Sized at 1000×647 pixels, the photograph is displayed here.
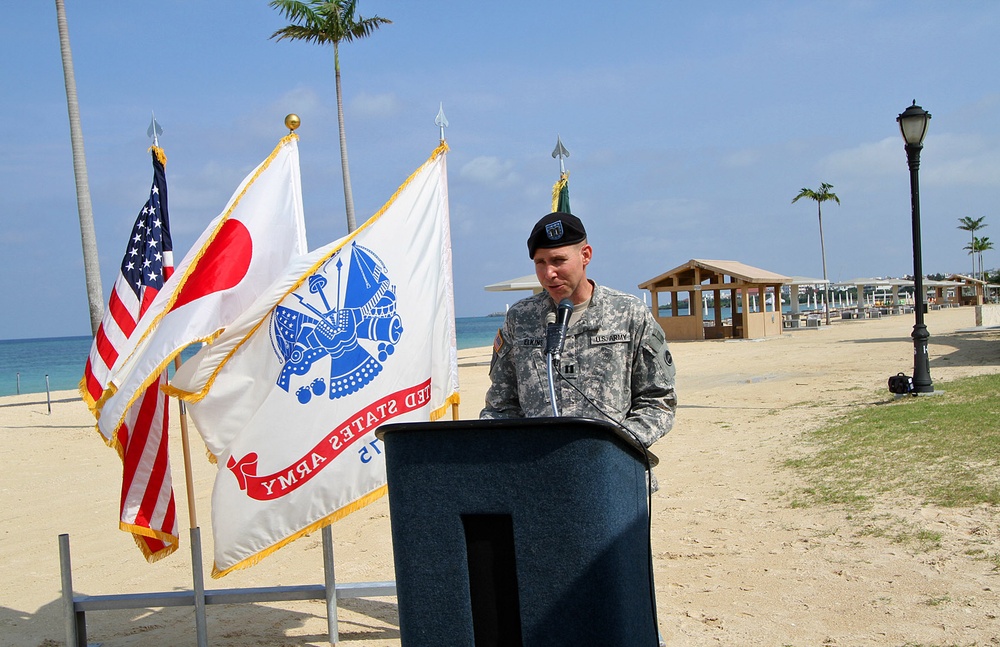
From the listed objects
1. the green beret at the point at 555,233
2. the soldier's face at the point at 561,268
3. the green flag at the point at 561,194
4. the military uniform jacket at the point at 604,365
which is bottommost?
the military uniform jacket at the point at 604,365

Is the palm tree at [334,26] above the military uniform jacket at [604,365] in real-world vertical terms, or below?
above

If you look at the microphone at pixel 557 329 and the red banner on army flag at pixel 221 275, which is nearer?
the microphone at pixel 557 329

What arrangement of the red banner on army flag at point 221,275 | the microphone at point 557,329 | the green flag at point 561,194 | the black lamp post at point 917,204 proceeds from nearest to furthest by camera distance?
1. the microphone at point 557,329
2. the red banner on army flag at point 221,275
3. the green flag at point 561,194
4. the black lamp post at point 917,204

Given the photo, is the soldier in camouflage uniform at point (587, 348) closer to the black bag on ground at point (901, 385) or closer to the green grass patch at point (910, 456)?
the green grass patch at point (910, 456)

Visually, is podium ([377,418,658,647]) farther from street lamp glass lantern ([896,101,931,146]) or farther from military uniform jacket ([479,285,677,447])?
street lamp glass lantern ([896,101,931,146])

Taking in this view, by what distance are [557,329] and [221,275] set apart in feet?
7.77

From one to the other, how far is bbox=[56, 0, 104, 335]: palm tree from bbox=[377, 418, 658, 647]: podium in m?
13.9

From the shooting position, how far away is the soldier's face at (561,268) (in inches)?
113

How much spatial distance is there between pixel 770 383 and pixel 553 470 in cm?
1472

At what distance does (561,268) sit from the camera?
288 cm

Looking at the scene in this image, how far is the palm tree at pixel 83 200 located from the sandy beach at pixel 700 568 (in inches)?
192

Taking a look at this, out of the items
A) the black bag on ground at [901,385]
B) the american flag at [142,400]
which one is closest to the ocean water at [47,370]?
the american flag at [142,400]

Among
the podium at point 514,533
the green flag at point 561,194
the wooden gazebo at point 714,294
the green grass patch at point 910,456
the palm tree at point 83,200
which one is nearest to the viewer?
the podium at point 514,533

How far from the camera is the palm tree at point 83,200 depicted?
46.9 ft
